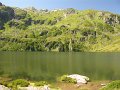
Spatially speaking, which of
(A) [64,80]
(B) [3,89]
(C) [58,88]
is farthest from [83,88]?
(B) [3,89]

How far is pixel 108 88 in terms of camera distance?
48.3 m

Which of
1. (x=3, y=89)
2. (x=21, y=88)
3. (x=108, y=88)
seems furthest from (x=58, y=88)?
(x=3, y=89)

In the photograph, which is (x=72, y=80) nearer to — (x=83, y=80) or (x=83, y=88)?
(x=83, y=80)

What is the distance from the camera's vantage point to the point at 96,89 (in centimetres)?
5994

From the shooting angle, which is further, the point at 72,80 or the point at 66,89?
the point at 72,80

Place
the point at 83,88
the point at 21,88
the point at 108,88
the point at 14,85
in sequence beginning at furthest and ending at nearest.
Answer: the point at 83,88, the point at 14,85, the point at 21,88, the point at 108,88

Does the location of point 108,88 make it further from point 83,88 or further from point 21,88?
point 21,88

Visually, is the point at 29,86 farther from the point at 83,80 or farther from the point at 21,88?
the point at 83,80

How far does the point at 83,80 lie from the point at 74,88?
411 inches

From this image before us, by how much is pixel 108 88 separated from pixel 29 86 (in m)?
17.6

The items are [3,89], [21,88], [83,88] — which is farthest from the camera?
[83,88]

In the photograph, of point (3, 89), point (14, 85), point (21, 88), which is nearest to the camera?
point (3, 89)

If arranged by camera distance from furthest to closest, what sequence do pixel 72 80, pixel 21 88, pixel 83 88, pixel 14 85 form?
1. pixel 72 80
2. pixel 83 88
3. pixel 14 85
4. pixel 21 88

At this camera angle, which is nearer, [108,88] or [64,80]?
[108,88]
